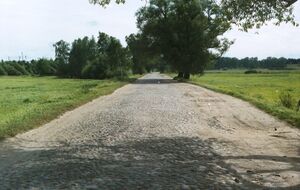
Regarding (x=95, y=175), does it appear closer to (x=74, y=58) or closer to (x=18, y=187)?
(x=18, y=187)

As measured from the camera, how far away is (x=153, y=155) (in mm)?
11133

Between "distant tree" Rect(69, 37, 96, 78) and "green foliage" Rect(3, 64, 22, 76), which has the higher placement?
"distant tree" Rect(69, 37, 96, 78)

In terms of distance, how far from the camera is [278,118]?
19.1 metres

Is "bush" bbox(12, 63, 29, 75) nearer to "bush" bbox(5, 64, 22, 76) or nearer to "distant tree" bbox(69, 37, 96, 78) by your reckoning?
"bush" bbox(5, 64, 22, 76)

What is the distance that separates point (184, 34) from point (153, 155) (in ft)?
200

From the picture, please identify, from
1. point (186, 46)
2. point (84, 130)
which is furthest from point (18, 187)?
point (186, 46)

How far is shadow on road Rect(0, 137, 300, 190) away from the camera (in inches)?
334

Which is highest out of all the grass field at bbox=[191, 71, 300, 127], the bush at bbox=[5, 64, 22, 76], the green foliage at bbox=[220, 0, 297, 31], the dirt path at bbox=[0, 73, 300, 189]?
the green foliage at bbox=[220, 0, 297, 31]

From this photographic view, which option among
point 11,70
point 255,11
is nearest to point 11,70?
point 11,70

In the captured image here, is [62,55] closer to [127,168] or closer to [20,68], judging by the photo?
[20,68]

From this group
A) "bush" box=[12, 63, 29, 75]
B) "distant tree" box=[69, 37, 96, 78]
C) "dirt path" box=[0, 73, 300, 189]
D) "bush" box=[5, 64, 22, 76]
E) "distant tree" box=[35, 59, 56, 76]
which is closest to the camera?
"dirt path" box=[0, 73, 300, 189]

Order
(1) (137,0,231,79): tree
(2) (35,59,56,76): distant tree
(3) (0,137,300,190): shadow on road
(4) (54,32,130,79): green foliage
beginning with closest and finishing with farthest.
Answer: (3) (0,137,300,190): shadow on road
(1) (137,0,231,79): tree
(4) (54,32,130,79): green foliage
(2) (35,59,56,76): distant tree

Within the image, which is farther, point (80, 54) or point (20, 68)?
point (20, 68)

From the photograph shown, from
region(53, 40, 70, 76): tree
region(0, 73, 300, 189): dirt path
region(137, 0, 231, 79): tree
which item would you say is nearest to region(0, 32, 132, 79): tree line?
region(53, 40, 70, 76): tree
